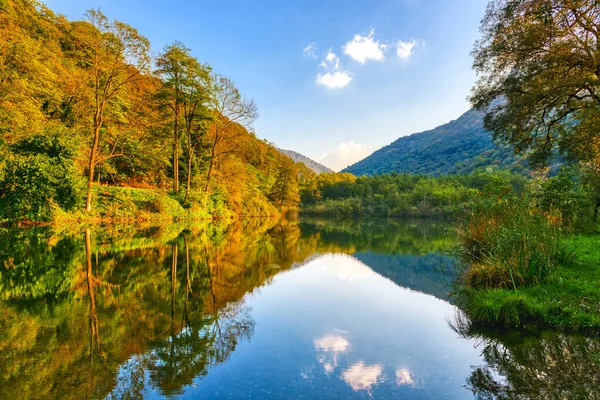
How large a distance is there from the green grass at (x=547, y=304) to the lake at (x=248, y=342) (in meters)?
0.46

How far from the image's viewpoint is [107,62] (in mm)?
23234

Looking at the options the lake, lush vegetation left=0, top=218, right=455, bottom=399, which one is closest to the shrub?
lush vegetation left=0, top=218, right=455, bottom=399

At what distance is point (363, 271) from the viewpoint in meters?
12.4

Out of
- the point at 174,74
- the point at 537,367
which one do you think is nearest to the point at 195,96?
the point at 174,74

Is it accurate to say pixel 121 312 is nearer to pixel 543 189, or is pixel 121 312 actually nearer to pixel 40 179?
pixel 40 179

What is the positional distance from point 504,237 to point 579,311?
214cm

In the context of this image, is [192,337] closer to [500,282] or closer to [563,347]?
[563,347]

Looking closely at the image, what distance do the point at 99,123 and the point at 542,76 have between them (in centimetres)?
2494

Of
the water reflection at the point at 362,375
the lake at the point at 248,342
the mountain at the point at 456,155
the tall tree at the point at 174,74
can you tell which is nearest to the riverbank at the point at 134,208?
the tall tree at the point at 174,74

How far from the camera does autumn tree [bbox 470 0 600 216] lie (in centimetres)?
1114

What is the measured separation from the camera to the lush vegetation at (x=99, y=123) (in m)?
18.9

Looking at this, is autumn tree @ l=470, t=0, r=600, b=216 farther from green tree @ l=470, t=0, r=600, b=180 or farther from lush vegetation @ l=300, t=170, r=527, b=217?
lush vegetation @ l=300, t=170, r=527, b=217

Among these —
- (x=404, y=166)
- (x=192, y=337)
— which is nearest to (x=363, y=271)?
(x=192, y=337)

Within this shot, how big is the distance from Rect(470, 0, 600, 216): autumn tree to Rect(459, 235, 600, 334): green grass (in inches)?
267
